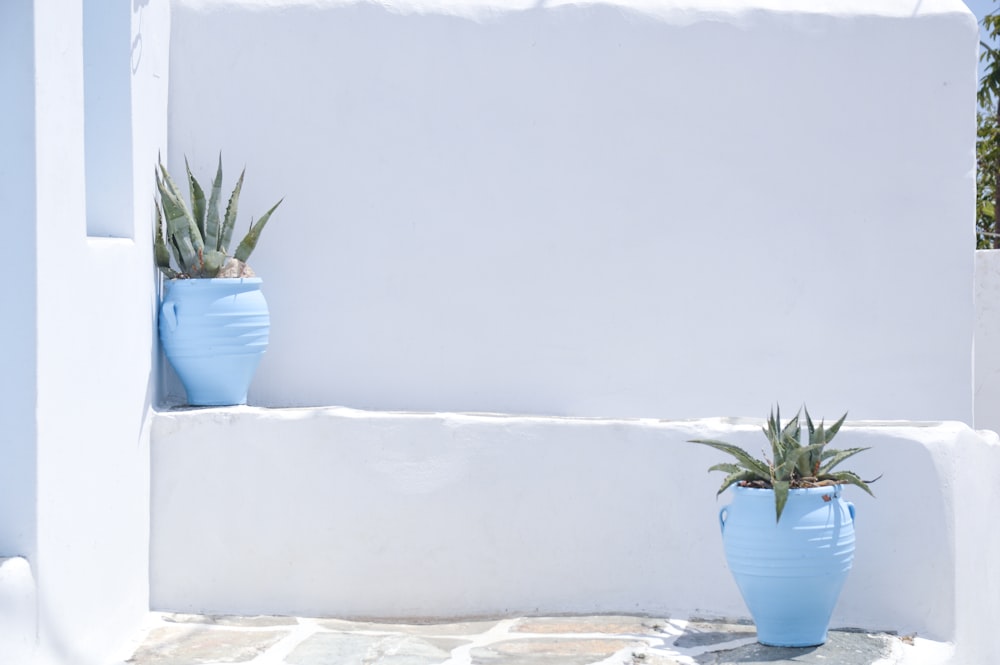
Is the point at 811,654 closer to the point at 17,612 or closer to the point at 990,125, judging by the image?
the point at 17,612

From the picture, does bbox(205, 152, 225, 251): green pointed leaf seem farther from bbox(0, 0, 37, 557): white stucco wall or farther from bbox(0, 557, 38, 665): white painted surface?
bbox(0, 557, 38, 665): white painted surface

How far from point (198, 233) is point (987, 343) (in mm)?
5009

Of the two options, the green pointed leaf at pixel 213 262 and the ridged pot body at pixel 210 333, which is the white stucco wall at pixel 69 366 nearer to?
the ridged pot body at pixel 210 333

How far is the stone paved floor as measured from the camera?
438cm

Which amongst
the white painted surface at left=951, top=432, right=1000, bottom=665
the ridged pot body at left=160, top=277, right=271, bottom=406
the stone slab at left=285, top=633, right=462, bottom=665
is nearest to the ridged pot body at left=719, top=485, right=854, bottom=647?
the white painted surface at left=951, top=432, right=1000, bottom=665

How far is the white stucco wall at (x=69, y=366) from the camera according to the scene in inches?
147

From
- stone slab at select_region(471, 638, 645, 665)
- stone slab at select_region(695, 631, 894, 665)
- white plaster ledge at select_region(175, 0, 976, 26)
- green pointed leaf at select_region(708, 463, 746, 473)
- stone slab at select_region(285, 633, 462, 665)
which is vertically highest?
white plaster ledge at select_region(175, 0, 976, 26)

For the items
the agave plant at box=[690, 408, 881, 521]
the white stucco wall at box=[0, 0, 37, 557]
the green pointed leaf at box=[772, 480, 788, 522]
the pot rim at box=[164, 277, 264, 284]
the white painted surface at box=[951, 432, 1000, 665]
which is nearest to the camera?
the white stucco wall at box=[0, 0, 37, 557]

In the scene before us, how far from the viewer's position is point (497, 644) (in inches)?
182

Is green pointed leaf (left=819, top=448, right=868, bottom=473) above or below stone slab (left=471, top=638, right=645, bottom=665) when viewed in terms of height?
above

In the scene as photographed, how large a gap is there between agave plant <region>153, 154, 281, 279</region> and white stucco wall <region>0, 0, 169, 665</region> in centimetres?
23

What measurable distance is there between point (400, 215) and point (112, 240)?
5.17ft

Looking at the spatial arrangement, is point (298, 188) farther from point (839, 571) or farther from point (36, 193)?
point (839, 571)

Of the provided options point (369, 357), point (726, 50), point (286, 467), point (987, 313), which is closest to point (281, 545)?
point (286, 467)
